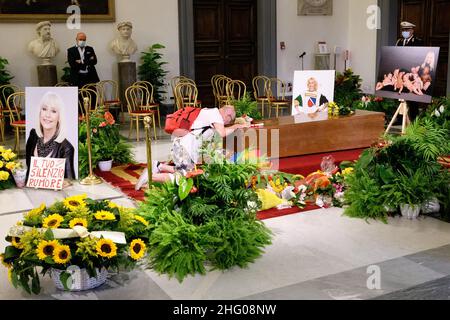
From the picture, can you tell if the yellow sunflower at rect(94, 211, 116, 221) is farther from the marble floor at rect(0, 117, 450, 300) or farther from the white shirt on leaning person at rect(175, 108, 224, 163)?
the white shirt on leaning person at rect(175, 108, 224, 163)

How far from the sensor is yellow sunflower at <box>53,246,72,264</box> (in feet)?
10.5

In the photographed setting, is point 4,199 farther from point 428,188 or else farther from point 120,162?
point 428,188

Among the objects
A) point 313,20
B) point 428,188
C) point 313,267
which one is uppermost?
point 313,20

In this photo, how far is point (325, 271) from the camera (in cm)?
368

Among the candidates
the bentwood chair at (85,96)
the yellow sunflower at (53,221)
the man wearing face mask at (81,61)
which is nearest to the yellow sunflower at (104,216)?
the yellow sunflower at (53,221)

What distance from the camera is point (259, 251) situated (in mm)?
3920

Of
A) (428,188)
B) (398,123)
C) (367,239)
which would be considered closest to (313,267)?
(367,239)

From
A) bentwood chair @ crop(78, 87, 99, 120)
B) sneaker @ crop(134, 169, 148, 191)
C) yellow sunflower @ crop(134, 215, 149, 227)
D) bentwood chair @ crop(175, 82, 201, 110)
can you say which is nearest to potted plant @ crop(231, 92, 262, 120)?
sneaker @ crop(134, 169, 148, 191)

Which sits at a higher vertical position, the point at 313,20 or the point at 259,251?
the point at 313,20

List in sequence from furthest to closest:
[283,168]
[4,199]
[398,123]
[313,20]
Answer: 1. [313,20]
2. [398,123]
3. [283,168]
4. [4,199]

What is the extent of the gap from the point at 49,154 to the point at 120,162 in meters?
1.17

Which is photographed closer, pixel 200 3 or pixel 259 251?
pixel 259 251

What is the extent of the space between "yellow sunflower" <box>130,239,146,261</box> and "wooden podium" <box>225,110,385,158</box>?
8.56ft

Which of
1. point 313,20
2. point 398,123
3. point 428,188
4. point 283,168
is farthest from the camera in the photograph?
point 313,20
